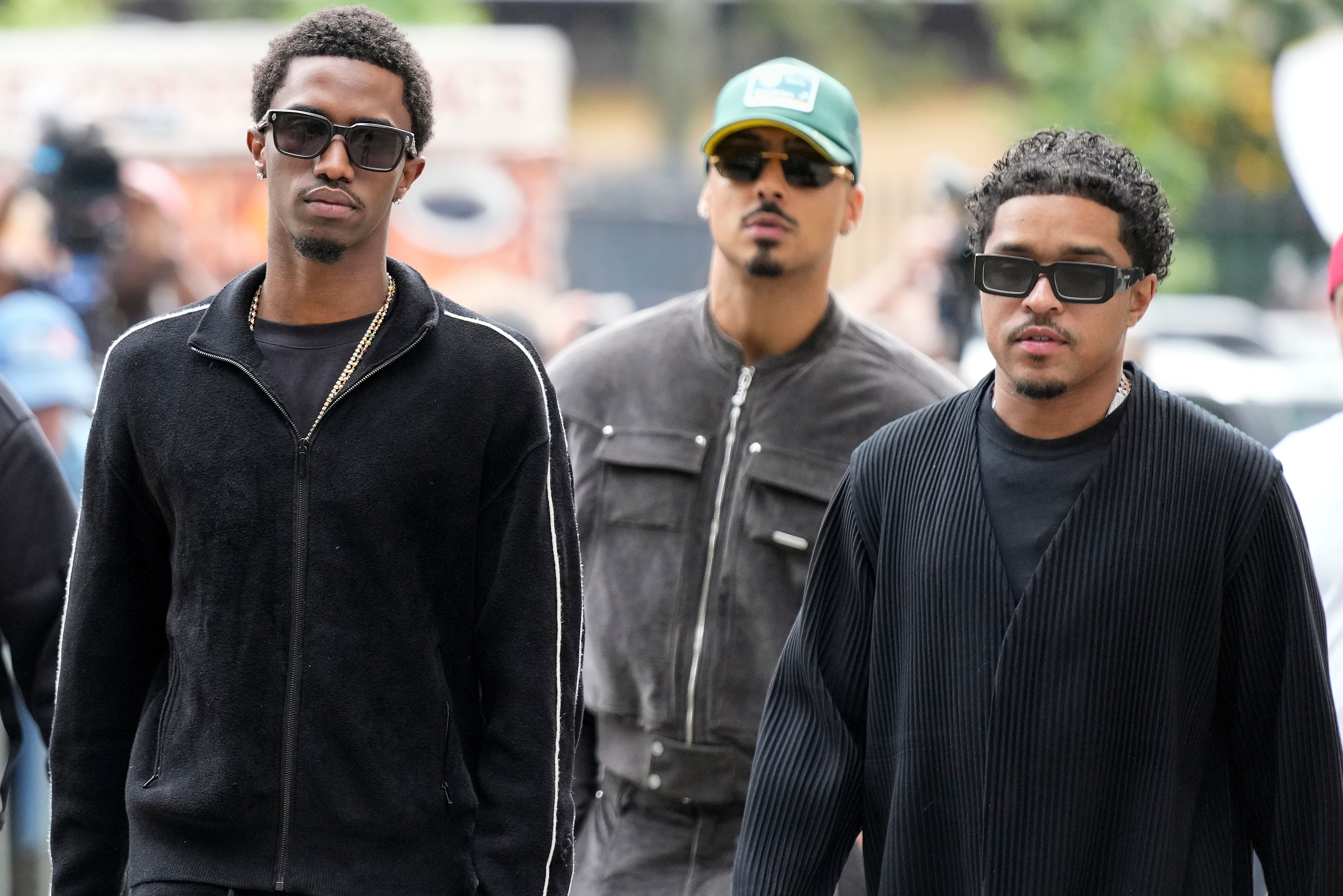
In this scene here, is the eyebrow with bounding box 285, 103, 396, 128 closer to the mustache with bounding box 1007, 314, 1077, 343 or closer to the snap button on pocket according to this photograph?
the mustache with bounding box 1007, 314, 1077, 343

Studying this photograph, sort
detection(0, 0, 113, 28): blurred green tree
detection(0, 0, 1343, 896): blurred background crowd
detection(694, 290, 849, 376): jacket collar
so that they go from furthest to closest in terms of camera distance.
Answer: detection(0, 0, 113, 28): blurred green tree < detection(0, 0, 1343, 896): blurred background crowd < detection(694, 290, 849, 376): jacket collar

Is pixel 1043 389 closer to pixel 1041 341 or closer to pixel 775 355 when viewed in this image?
pixel 1041 341

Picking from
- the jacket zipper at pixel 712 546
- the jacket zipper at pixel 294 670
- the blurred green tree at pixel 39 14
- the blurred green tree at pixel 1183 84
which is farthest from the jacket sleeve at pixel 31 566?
the blurred green tree at pixel 39 14

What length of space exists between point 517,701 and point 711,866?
136 centimetres

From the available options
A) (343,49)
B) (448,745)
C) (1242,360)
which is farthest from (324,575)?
(1242,360)

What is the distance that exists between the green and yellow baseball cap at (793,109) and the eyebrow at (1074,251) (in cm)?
128

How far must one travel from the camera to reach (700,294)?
189 inches

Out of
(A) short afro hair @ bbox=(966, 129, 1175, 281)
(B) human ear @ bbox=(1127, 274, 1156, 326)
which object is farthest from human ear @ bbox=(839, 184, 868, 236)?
(B) human ear @ bbox=(1127, 274, 1156, 326)

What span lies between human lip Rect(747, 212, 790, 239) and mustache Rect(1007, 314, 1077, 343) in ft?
4.42

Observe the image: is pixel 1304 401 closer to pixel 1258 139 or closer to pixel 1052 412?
pixel 1052 412

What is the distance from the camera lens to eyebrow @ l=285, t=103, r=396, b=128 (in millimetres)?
3172

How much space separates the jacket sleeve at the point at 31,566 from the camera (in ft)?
12.7

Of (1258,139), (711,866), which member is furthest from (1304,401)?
(1258,139)

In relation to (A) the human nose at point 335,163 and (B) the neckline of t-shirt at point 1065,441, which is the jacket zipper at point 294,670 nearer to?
(A) the human nose at point 335,163
